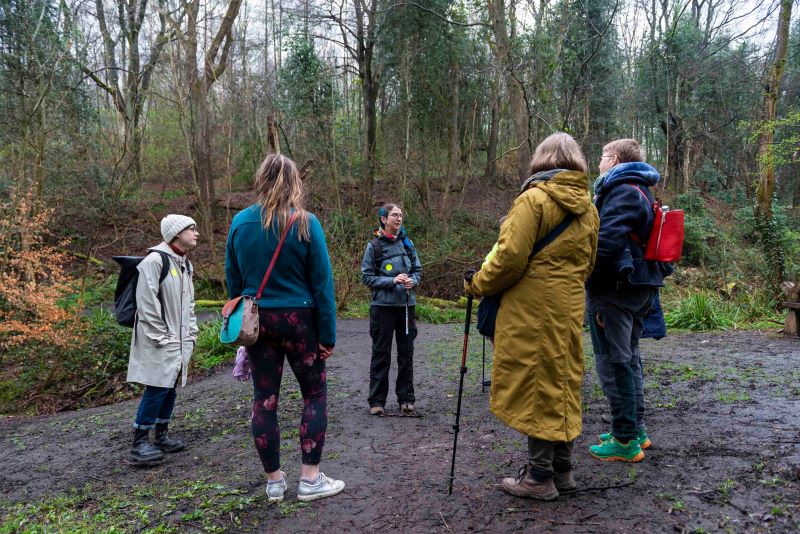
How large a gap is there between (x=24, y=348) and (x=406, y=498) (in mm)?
7956

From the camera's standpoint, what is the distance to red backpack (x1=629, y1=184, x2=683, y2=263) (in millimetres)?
3400

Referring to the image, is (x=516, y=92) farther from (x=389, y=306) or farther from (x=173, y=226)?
(x=173, y=226)

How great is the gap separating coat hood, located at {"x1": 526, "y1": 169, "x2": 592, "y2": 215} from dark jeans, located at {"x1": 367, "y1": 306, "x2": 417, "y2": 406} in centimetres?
239

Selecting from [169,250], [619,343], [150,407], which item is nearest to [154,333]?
[150,407]

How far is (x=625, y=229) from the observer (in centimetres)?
338

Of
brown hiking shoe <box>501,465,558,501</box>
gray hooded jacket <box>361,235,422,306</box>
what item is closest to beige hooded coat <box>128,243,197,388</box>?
gray hooded jacket <box>361,235,422,306</box>

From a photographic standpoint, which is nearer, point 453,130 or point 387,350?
point 387,350

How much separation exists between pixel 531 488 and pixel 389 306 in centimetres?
230

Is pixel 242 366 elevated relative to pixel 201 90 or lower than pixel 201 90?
lower

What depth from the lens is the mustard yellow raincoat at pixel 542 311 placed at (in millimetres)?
2871

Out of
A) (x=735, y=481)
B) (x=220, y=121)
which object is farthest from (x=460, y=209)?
(x=735, y=481)

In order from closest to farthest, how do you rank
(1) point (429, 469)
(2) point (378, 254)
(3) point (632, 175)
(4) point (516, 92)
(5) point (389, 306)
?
1. (3) point (632, 175)
2. (1) point (429, 469)
3. (5) point (389, 306)
4. (2) point (378, 254)
5. (4) point (516, 92)

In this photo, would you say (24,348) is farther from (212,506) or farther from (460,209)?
(460,209)

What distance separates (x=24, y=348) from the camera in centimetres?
855
